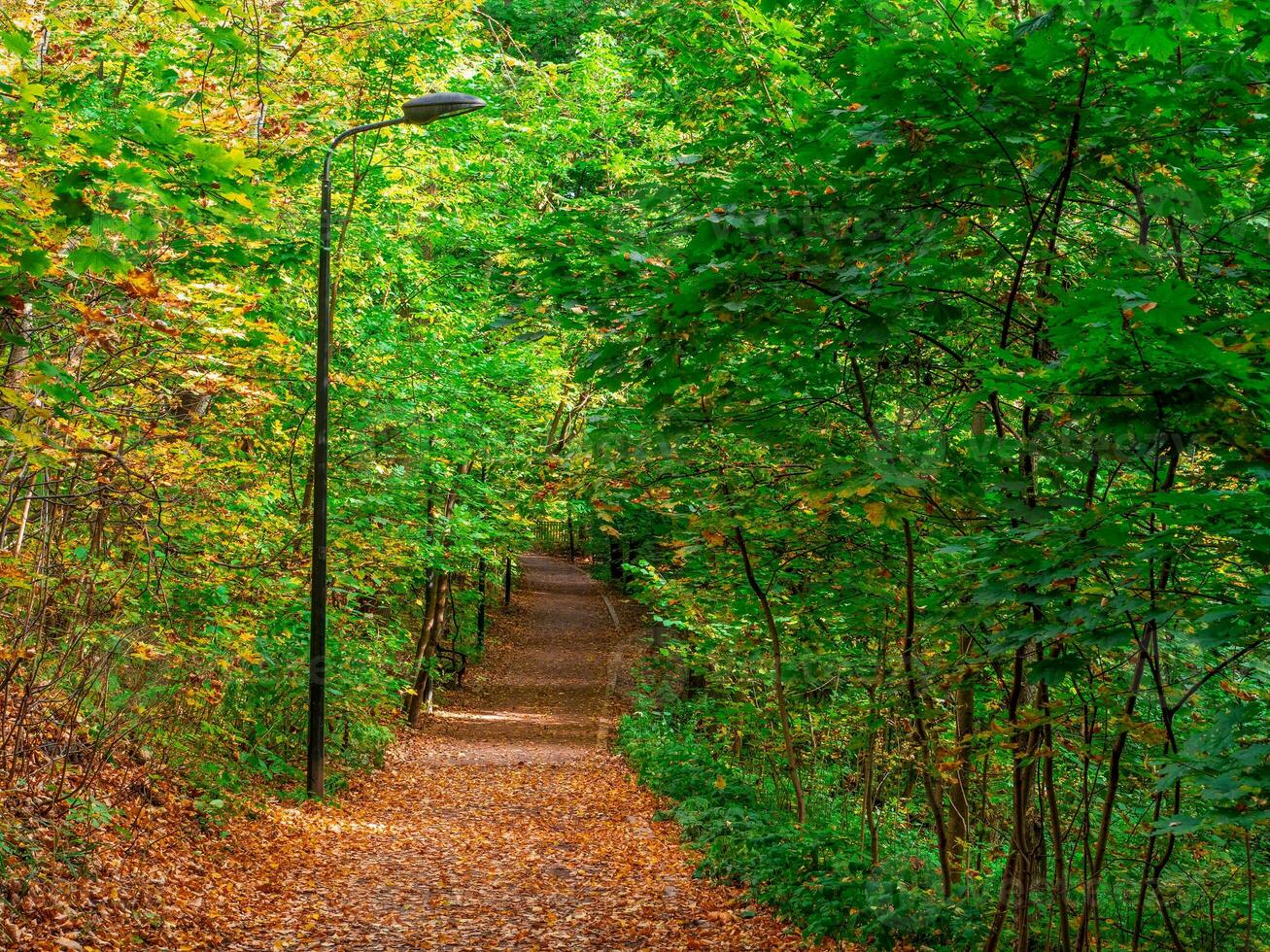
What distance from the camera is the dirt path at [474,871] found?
277 inches

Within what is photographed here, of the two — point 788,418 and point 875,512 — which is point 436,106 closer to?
point 788,418

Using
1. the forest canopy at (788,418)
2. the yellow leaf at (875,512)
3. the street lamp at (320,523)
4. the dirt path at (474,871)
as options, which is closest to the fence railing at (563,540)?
the dirt path at (474,871)

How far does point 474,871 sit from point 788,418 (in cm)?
622

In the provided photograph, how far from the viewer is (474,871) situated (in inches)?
368

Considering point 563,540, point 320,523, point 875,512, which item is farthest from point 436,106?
point 563,540

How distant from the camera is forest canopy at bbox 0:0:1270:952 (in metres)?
3.32

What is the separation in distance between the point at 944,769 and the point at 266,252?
7667 millimetres

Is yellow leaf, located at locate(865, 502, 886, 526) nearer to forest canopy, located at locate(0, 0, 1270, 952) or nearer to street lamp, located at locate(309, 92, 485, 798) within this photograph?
forest canopy, located at locate(0, 0, 1270, 952)

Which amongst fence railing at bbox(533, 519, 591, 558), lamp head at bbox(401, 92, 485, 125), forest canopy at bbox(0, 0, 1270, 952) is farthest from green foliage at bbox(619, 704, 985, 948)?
fence railing at bbox(533, 519, 591, 558)

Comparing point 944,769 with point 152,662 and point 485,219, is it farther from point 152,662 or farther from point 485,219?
point 485,219

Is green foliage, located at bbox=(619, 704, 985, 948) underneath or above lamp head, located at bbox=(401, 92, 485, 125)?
underneath

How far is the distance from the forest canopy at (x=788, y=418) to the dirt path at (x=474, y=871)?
2.13 ft

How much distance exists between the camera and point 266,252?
9.49 meters

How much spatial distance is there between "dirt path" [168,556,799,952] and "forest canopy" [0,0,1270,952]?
25.6 inches
